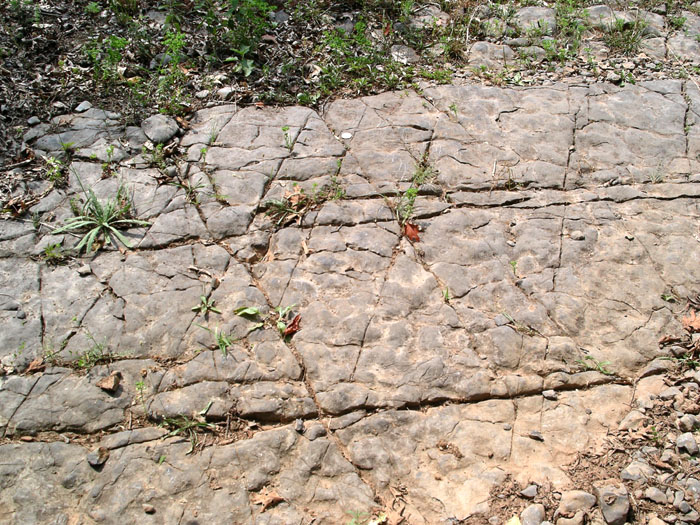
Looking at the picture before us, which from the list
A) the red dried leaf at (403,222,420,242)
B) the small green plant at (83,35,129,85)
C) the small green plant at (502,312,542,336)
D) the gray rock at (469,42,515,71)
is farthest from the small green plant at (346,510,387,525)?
the gray rock at (469,42,515,71)

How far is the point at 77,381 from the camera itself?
2826 mm

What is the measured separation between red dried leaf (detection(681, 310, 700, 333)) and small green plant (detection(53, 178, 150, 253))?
9.89 ft

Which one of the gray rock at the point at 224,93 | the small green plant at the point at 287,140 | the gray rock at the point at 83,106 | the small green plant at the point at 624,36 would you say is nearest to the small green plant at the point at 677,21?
the small green plant at the point at 624,36

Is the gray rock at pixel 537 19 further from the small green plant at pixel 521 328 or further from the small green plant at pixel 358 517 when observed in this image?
the small green plant at pixel 358 517

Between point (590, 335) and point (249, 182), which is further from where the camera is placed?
point (249, 182)

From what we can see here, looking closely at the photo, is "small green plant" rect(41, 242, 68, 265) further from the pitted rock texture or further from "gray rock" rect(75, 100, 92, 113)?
"gray rock" rect(75, 100, 92, 113)

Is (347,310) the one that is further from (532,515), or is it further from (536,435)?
(532,515)

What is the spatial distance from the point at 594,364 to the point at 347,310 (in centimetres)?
127

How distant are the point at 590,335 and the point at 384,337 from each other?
1.07 metres

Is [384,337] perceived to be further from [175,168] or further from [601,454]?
[175,168]

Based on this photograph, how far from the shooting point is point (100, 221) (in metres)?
3.46

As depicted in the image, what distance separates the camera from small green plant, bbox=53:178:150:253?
11.2 feet

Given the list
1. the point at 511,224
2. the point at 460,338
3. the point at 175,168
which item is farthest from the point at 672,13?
the point at 175,168

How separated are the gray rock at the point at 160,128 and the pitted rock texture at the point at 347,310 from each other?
0.23 ft
